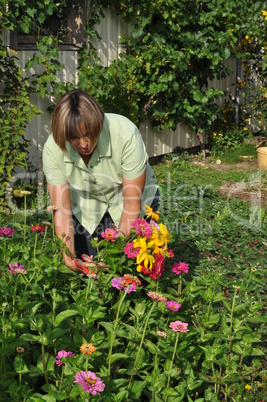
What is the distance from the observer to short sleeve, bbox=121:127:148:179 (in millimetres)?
2838

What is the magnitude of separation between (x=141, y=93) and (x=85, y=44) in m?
1.10

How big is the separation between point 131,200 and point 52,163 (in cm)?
44

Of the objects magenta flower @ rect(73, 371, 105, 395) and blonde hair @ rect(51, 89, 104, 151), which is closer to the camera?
magenta flower @ rect(73, 371, 105, 395)

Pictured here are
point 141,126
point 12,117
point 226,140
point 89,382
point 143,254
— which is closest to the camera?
point 89,382

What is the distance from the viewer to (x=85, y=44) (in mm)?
5887

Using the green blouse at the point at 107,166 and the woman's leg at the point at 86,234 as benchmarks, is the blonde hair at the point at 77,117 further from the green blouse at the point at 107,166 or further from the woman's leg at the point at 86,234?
the woman's leg at the point at 86,234

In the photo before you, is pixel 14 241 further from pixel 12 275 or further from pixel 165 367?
pixel 165 367

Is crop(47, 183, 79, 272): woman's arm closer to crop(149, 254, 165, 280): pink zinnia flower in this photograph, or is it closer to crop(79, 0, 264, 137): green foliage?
crop(149, 254, 165, 280): pink zinnia flower

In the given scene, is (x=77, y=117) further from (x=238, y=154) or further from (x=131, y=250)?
(x=238, y=154)

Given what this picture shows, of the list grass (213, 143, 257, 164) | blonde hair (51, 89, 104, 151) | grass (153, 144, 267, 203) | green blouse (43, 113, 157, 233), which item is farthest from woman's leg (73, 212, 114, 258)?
grass (213, 143, 257, 164)

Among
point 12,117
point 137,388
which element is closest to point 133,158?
point 137,388

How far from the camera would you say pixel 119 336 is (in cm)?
237

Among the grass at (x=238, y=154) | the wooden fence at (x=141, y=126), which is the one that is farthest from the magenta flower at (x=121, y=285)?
the grass at (x=238, y=154)

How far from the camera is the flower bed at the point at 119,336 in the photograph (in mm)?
2102
